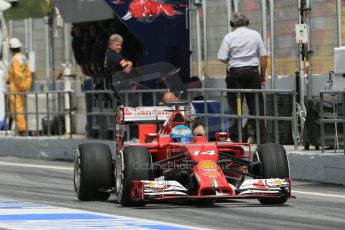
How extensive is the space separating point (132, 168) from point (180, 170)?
57 centimetres

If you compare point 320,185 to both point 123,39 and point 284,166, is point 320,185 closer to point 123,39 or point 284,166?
point 284,166

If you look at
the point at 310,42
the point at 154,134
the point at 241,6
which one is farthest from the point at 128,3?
the point at 154,134

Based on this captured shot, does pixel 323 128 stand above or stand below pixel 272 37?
below

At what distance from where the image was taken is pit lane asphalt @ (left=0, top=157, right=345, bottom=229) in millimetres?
11422

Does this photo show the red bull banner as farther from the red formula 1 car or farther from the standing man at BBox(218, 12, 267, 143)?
the red formula 1 car

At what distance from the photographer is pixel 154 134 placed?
553 inches

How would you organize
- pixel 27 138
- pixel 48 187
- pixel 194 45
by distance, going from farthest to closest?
pixel 27 138, pixel 194 45, pixel 48 187

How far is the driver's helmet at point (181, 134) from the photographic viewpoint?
45.0ft

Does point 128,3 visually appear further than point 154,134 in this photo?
Yes

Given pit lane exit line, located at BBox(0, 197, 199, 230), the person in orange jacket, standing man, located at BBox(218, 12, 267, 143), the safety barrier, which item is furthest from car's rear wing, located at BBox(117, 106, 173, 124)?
the person in orange jacket

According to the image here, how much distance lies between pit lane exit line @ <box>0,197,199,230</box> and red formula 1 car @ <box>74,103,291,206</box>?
2.20 ft

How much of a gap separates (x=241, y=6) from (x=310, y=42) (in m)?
1.88

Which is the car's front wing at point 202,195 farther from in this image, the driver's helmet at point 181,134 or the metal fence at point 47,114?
the metal fence at point 47,114

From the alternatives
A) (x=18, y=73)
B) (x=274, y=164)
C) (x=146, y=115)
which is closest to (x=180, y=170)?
(x=274, y=164)
